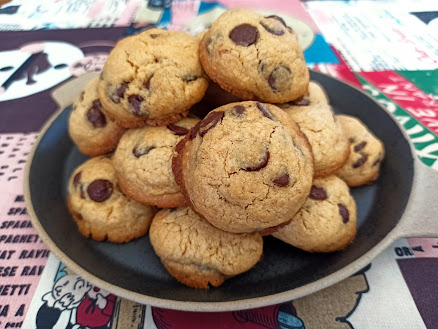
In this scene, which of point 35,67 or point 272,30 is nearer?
point 272,30

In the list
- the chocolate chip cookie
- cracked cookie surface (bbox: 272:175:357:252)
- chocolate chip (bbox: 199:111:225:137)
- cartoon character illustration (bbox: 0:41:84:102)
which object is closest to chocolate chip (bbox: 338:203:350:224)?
cracked cookie surface (bbox: 272:175:357:252)

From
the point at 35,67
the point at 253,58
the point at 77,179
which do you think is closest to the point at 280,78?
the point at 253,58

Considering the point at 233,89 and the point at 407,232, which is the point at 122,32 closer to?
the point at 233,89

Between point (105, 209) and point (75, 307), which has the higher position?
point (105, 209)

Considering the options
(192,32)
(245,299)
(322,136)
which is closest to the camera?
(245,299)

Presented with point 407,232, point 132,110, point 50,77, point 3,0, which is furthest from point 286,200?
point 3,0

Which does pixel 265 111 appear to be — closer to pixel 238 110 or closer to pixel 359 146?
pixel 238 110
